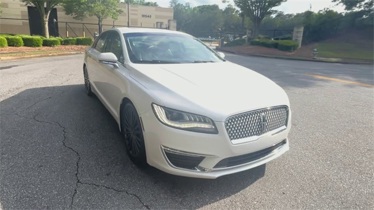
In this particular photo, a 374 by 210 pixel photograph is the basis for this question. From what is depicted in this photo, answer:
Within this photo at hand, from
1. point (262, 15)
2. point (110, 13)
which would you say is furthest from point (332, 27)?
point (110, 13)

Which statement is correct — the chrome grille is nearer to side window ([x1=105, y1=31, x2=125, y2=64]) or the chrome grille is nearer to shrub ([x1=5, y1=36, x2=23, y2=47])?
side window ([x1=105, y1=31, x2=125, y2=64])

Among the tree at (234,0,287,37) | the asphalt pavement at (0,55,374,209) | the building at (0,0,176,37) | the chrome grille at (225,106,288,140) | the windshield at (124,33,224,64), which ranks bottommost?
the asphalt pavement at (0,55,374,209)

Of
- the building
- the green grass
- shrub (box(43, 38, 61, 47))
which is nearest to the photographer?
shrub (box(43, 38, 61, 47))

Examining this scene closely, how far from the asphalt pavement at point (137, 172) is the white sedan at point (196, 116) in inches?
12.0

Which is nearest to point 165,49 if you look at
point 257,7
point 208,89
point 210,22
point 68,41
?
point 208,89

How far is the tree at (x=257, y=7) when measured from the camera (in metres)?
28.8

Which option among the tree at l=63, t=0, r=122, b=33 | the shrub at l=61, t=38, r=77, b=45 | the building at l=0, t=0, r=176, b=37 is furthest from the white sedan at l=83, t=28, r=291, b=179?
the building at l=0, t=0, r=176, b=37

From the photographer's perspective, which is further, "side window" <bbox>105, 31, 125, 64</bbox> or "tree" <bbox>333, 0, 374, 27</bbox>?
"tree" <bbox>333, 0, 374, 27</bbox>

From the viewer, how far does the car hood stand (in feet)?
7.73

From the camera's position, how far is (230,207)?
242cm

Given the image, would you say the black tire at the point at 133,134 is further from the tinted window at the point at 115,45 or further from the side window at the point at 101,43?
the side window at the point at 101,43

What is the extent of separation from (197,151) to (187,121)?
0.93ft

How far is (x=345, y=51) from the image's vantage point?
22359mm

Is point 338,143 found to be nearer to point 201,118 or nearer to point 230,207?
point 230,207
